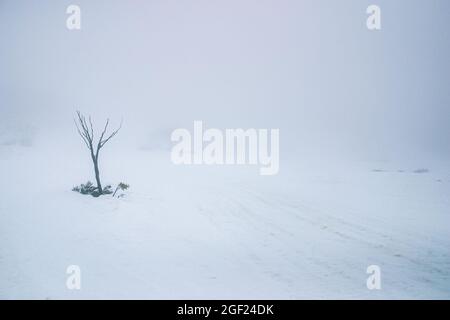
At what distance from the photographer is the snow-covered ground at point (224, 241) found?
5.94 meters

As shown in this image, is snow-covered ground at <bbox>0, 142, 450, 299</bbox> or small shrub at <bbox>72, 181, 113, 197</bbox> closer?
snow-covered ground at <bbox>0, 142, 450, 299</bbox>

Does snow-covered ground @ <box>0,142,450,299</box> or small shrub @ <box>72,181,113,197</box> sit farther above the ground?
small shrub @ <box>72,181,113,197</box>

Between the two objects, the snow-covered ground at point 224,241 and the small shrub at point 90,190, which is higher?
the small shrub at point 90,190

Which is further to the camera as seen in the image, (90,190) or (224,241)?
(90,190)

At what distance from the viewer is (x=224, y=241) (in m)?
8.04

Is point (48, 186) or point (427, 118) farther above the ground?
point (427, 118)

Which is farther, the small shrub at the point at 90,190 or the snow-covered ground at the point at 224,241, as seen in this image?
the small shrub at the point at 90,190

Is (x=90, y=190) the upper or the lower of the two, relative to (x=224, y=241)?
upper

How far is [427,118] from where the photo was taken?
4438 cm

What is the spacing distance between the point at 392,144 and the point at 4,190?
38492 mm

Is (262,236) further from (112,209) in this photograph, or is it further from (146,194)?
(146,194)

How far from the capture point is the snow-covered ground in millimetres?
5941
